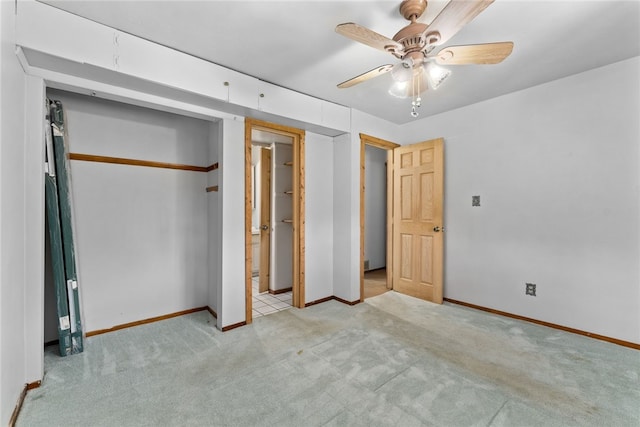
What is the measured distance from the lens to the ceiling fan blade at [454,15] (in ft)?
4.49

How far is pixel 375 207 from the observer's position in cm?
589

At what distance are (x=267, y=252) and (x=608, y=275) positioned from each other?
3.87 metres

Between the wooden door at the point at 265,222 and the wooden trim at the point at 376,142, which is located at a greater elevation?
the wooden trim at the point at 376,142

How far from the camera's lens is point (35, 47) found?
1781 millimetres

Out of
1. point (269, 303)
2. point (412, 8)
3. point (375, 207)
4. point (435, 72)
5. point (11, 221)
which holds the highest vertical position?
point (412, 8)

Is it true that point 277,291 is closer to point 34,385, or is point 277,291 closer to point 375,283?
point 375,283

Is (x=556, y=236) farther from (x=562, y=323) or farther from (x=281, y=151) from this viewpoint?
(x=281, y=151)

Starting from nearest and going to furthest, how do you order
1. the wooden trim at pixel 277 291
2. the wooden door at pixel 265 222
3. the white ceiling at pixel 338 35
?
the white ceiling at pixel 338 35
the wooden trim at pixel 277 291
the wooden door at pixel 265 222

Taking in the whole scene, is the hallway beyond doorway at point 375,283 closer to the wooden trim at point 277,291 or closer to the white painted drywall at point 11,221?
the wooden trim at point 277,291

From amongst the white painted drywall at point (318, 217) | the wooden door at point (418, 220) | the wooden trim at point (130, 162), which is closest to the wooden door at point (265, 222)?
the white painted drywall at point (318, 217)

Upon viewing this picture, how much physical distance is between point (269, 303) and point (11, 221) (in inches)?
105

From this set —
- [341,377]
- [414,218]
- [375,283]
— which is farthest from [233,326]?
[414,218]

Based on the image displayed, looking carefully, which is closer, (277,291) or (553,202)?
(553,202)

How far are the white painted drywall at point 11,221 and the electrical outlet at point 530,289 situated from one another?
167 inches
